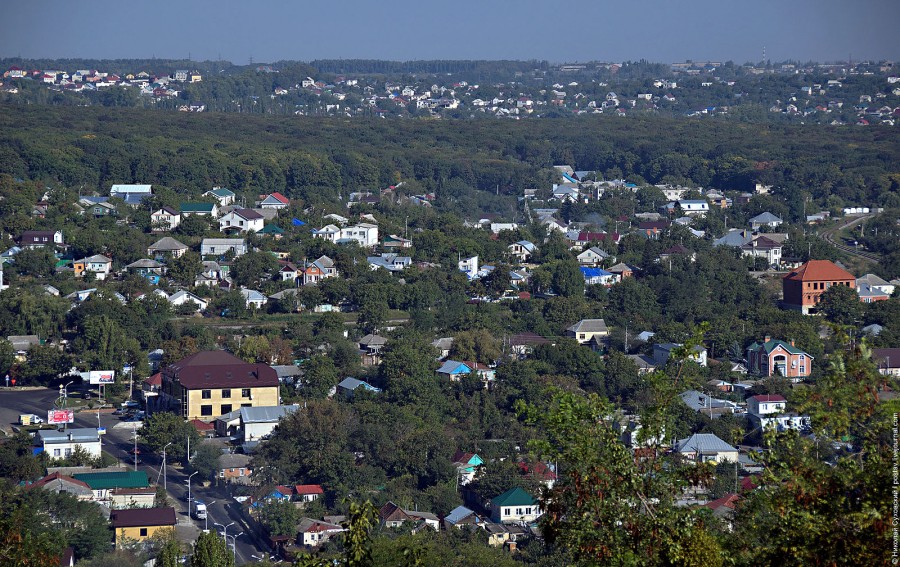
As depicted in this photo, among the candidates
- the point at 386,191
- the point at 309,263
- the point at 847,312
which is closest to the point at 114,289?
the point at 309,263

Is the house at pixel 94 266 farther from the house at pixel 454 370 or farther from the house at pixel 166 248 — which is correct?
the house at pixel 454 370

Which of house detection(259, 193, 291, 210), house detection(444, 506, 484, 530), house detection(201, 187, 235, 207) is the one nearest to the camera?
house detection(444, 506, 484, 530)

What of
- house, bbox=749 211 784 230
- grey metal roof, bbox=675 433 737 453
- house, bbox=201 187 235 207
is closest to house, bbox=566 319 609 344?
grey metal roof, bbox=675 433 737 453

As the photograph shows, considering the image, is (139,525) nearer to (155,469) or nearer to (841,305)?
(155,469)

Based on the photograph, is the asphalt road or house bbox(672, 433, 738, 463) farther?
house bbox(672, 433, 738, 463)

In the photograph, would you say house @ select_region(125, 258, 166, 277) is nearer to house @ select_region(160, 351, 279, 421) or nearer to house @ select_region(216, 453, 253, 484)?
house @ select_region(160, 351, 279, 421)

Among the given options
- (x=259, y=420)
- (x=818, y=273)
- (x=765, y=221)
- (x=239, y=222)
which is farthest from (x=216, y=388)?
(x=765, y=221)

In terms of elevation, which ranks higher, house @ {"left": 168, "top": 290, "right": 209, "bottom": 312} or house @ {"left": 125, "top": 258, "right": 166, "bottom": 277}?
house @ {"left": 125, "top": 258, "right": 166, "bottom": 277}
